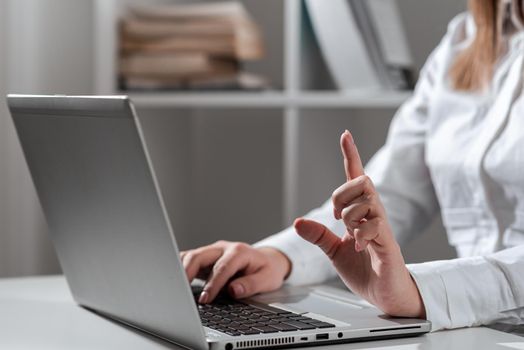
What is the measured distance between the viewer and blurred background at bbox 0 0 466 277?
80.2 inches

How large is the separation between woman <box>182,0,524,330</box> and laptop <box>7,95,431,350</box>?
5 cm

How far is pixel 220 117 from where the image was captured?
2.53 meters

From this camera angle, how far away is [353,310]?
1026 mm

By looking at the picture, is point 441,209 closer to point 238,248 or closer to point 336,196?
point 238,248

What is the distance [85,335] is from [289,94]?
1.13m

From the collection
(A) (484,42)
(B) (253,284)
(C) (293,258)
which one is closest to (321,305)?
(B) (253,284)

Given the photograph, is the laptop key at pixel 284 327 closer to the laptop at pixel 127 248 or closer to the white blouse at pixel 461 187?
the laptop at pixel 127 248

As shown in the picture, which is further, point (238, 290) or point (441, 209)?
point (441, 209)

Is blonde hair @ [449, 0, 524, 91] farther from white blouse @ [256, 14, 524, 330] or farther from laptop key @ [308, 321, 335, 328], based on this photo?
laptop key @ [308, 321, 335, 328]

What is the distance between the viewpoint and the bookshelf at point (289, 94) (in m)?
1.96

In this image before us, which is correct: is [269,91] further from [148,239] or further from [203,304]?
[148,239]

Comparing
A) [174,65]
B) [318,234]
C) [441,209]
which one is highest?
[174,65]

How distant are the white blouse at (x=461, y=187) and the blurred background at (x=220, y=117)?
345 millimetres

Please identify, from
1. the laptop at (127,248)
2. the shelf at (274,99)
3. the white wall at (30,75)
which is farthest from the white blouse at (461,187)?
the white wall at (30,75)
